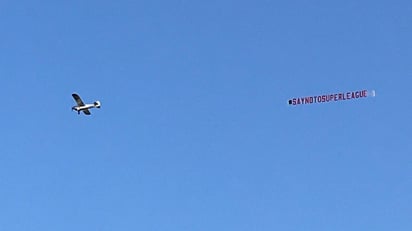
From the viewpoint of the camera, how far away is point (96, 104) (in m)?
80.1

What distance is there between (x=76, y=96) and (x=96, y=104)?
21.9 ft

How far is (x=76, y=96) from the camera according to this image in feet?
258
